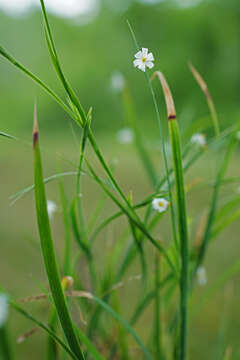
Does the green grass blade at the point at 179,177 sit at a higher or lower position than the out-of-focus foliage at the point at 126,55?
lower

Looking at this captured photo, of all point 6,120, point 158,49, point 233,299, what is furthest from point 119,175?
point 6,120

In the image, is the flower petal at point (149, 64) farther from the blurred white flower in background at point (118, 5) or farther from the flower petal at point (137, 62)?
the blurred white flower in background at point (118, 5)

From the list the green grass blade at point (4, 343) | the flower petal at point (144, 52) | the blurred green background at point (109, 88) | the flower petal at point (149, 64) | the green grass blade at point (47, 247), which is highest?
the blurred green background at point (109, 88)

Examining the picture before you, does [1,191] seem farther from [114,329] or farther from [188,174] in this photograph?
[114,329]

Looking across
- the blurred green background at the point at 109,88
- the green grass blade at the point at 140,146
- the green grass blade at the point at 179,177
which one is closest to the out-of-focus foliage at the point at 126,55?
the blurred green background at the point at 109,88

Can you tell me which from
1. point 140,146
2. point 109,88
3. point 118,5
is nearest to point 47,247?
point 140,146

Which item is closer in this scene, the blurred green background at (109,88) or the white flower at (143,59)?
the white flower at (143,59)
